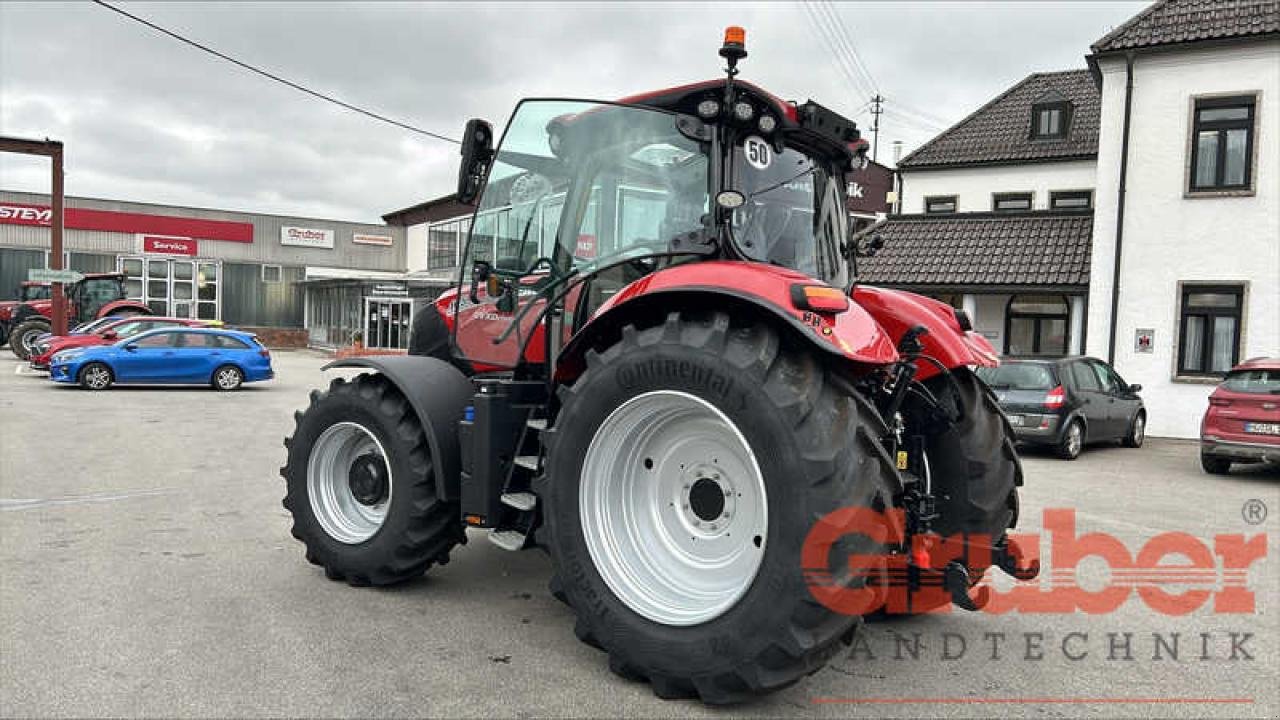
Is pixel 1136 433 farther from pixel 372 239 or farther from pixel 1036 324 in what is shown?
pixel 372 239

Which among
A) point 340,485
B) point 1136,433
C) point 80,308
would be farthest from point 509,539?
point 80,308

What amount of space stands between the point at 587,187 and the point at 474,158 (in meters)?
Result: 0.66

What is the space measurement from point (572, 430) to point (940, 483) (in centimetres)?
194

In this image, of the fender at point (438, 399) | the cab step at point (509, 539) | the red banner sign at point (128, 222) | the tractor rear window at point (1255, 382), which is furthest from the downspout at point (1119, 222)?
the red banner sign at point (128, 222)

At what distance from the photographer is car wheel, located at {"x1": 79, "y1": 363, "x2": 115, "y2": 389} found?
59.2 feet

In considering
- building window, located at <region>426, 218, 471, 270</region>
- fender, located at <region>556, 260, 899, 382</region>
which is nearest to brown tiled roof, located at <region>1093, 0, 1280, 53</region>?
fender, located at <region>556, 260, 899, 382</region>

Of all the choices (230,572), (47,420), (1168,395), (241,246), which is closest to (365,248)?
(241,246)

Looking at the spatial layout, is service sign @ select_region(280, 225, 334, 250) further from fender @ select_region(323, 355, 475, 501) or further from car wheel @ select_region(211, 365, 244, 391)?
fender @ select_region(323, 355, 475, 501)

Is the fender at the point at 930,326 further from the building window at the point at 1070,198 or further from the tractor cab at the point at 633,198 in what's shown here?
the building window at the point at 1070,198

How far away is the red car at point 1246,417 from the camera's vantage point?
11.0 metres

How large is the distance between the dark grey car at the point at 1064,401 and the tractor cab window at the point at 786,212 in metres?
9.03

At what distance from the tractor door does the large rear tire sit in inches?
25.9

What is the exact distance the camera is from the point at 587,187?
14.4ft

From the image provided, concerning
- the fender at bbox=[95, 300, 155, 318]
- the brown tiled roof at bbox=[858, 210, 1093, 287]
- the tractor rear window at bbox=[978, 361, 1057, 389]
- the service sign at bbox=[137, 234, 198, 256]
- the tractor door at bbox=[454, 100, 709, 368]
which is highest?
the service sign at bbox=[137, 234, 198, 256]
